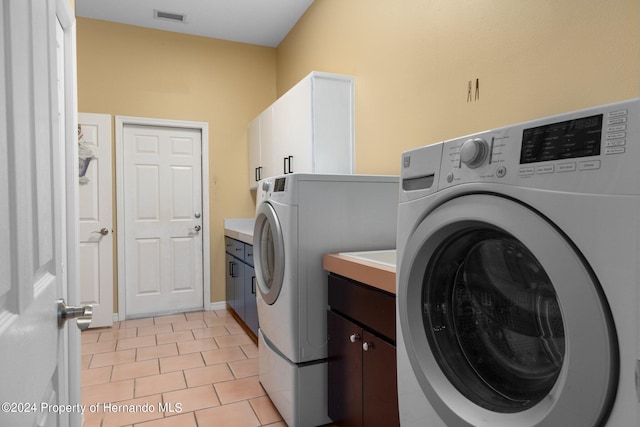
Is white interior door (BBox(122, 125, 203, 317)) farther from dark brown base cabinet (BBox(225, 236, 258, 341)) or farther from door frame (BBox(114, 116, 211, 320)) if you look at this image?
dark brown base cabinet (BBox(225, 236, 258, 341))

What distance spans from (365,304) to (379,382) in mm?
288

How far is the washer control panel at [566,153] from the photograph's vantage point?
0.59 meters

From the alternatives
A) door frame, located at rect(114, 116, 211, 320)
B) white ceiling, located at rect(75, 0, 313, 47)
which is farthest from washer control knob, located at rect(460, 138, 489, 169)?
door frame, located at rect(114, 116, 211, 320)

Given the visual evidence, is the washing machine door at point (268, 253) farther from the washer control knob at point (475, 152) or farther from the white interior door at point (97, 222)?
the white interior door at point (97, 222)

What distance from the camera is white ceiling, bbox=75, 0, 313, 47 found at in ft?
11.3

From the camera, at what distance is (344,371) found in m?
1.77

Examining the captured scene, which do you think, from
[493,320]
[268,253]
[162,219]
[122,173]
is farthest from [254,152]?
[493,320]

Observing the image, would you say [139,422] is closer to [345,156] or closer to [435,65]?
[345,156]

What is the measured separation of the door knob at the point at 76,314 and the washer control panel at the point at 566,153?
0.85 m

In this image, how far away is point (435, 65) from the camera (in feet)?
6.65

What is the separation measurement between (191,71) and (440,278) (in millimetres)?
3846

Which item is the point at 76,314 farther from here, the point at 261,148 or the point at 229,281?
the point at 229,281

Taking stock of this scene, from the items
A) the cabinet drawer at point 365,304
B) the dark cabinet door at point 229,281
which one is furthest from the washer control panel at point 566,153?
the dark cabinet door at point 229,281

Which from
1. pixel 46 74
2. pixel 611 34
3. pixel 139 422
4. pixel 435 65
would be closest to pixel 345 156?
pixel 435 65
